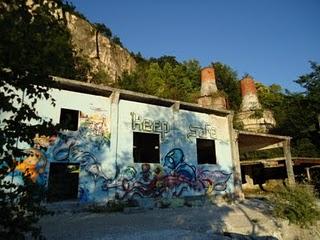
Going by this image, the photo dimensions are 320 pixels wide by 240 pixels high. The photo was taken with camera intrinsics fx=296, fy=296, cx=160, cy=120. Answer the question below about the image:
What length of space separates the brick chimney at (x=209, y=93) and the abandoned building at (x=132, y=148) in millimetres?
12431

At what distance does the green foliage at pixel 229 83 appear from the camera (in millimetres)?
45219

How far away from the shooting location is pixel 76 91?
39.4 feet

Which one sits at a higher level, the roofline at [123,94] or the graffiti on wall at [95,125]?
the roofline at [123,94]

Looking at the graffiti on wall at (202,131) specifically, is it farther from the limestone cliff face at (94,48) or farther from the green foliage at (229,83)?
the green foliage at (229,83)

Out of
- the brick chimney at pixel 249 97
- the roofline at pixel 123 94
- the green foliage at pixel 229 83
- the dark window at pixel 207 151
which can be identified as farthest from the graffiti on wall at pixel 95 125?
the green foliage at pixel 229 83

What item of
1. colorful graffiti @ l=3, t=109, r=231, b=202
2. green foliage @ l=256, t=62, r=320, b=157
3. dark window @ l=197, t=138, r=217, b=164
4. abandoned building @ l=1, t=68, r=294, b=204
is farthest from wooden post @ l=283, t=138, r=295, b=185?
green foliage @ l=256, t=62, r=320, b=157

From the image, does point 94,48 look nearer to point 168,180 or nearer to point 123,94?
point 123,94

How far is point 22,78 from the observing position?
A: 3686mm

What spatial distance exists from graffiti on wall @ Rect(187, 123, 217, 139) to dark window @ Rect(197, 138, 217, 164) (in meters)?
0.35

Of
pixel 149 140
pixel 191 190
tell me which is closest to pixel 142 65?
pixel 149 140

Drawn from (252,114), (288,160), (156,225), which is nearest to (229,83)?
(252,114)

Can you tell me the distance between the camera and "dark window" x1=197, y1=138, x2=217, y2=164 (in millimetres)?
15561

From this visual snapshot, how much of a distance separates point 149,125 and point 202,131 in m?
3.07

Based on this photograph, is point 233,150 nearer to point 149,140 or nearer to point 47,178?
point 149,140
